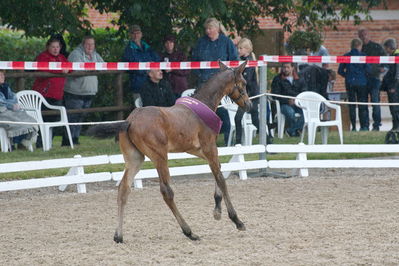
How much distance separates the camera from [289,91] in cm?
1755

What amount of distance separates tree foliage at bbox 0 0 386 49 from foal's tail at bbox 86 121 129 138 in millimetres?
5781

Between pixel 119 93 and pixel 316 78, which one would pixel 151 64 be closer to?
pixel 119 93

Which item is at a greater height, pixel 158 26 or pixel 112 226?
pixel 158 26

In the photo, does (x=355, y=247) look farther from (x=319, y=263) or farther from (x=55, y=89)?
(x=55, y=89)

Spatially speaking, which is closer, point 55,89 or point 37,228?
point 37,228

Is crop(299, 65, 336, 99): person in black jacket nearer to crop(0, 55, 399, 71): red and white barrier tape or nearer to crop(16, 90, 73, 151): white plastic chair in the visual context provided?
crop(0, 55, 399, 71): red and white barrier tape

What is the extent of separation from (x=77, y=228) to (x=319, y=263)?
9.83 ft

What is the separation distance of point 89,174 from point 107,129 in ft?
11.6

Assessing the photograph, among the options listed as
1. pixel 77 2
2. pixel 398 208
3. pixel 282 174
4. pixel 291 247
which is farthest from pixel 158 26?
pixel 291 247

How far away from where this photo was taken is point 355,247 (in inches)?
340

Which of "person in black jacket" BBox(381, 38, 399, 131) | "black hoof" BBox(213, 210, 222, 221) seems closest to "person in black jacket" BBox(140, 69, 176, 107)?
"person in black jacket" BBox(381, 38, 399, 131)

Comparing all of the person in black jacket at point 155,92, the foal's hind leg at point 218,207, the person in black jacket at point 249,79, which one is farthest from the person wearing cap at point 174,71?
the foal's hind leg at point 218,207

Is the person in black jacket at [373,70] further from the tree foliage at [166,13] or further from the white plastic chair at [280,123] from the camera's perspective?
the white plastic chair at [280,123]

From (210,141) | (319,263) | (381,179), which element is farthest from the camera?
(381,179)
